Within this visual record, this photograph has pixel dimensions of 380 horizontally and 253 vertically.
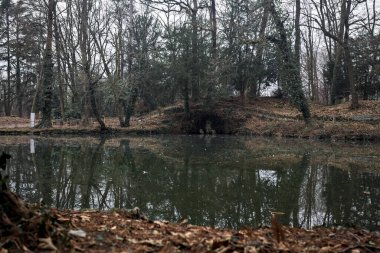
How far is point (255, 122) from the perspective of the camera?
30531 mm

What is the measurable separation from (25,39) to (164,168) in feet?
98.6

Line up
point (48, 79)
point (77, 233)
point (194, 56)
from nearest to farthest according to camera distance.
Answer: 1. point (77, 233)
2. point (48, 79)
3. point (194, 56)

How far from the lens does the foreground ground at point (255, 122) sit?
24178 mm

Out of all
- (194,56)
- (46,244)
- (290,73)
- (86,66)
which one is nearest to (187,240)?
(46,244)

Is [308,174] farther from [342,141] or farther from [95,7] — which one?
[95,7]

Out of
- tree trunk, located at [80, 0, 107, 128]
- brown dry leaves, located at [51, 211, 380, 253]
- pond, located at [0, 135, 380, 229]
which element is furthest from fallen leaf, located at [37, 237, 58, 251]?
tree trunk, located at [80, 0, 107, 128]

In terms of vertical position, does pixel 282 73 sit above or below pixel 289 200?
above

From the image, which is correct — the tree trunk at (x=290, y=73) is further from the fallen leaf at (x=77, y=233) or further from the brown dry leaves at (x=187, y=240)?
the fallen leaf at (x=77, y=233)

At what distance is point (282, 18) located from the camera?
25.6 meters

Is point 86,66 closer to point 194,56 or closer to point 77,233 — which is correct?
point 194,56

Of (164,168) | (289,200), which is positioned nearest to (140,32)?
(164,168)

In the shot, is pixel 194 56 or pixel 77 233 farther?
pixel 194 56

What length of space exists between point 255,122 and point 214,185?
2116cm

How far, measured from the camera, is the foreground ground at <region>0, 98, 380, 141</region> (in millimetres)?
24178
